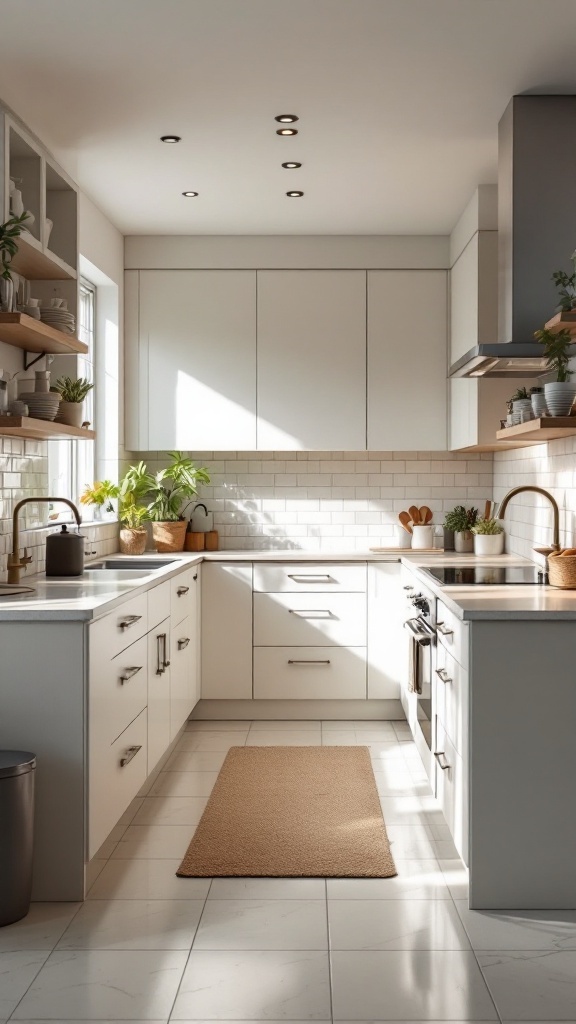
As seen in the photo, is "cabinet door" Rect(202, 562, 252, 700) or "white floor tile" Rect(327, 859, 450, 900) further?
"cabinet door" Rect(202, 562, 252, 700)

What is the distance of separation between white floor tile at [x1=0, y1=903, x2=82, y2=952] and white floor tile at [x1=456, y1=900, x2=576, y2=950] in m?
1.13

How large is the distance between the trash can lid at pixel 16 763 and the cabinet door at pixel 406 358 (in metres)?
3.15

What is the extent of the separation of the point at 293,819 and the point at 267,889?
2.11 ft

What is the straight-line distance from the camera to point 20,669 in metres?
2.86

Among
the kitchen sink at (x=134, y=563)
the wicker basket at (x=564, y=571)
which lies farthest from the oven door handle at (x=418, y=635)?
the kitchen sink at (x=134, y=563)

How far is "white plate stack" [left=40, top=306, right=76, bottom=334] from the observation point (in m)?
3.80

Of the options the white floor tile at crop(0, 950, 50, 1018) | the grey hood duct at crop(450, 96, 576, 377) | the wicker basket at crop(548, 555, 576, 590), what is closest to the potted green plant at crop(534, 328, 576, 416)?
the grey hood duct at crop(450, 96, 576, 377)

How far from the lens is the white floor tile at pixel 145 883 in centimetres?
299

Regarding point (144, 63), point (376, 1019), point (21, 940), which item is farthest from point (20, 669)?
point (144, 63)

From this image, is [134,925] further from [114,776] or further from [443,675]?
[443,675]

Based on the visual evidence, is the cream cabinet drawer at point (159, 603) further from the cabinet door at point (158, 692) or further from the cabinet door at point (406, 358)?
the cabinet door at point (406, 358)

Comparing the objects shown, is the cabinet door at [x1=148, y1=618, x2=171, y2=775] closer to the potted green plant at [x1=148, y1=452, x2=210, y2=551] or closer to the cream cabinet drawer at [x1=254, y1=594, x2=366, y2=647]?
the cream cabinet drawer at [x1=254, y1=594, x2=366, y2=647]

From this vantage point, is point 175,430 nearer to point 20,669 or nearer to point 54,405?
point 54,405

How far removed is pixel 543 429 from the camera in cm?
345
